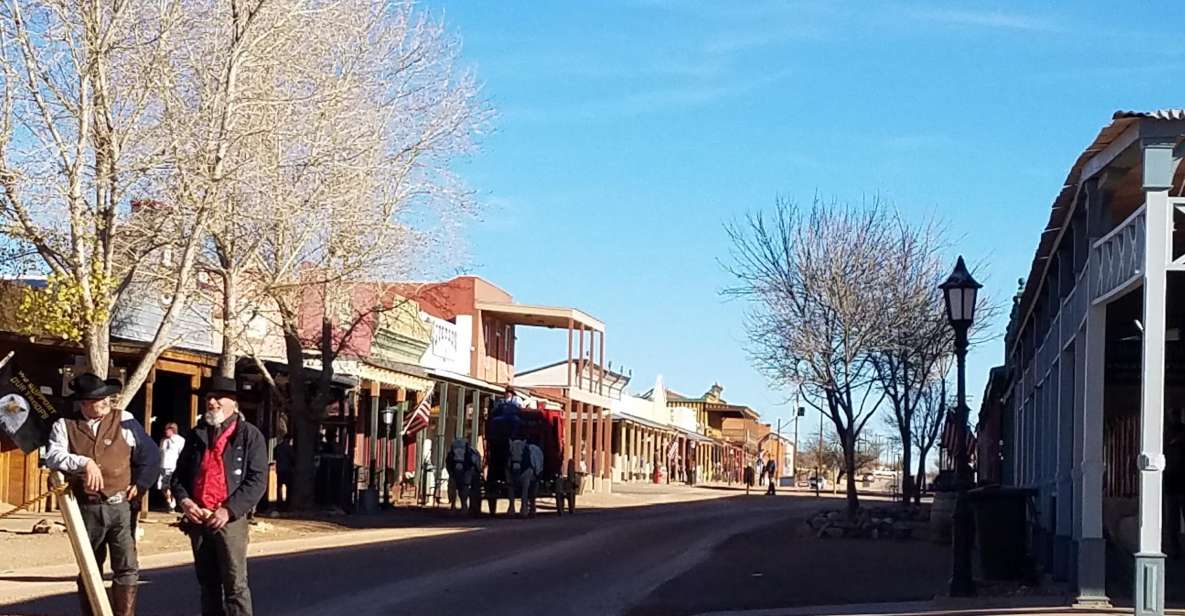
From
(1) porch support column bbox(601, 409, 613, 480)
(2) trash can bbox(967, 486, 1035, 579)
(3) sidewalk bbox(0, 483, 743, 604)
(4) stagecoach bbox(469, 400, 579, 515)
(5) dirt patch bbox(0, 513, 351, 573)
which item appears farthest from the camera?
(1) porch support column bbox(601, 409, 613, 480)

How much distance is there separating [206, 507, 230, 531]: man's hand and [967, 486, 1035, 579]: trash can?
9414 mm

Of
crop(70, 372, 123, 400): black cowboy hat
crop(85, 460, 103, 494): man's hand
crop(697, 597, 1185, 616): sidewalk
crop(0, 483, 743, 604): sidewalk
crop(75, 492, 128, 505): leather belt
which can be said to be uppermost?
crop(70, 372, 123, 400): black cowboy hat

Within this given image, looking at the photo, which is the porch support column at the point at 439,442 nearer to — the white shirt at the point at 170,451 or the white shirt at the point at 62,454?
the white shirt at the point at 170,451

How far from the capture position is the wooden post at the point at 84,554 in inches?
380

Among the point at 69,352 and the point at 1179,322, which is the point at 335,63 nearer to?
the point at 69,352

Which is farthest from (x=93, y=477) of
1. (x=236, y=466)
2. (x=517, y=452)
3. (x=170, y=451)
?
(x=517, y=452)

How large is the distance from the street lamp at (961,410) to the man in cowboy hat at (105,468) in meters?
8.33

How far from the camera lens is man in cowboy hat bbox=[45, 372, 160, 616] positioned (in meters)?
9.94

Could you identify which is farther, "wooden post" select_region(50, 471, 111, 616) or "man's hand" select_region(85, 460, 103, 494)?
"man's hand" select_region(85, 460, 103, 494)

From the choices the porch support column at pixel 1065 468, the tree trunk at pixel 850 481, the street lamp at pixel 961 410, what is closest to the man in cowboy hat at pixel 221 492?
the street lamp at pixel 961 410

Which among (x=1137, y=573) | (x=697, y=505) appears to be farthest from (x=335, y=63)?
(x=697, y=505)

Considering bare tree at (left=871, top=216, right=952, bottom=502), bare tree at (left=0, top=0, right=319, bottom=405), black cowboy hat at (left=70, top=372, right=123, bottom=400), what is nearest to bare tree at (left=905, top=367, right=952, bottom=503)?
bare tree at (left=871, top=216, right=952, bottom=502)

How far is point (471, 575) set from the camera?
17562mm

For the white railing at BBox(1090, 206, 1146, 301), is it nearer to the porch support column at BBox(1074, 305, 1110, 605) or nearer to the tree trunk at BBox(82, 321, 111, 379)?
the porch support column at BBox(1074, 305, 1110, 605)
